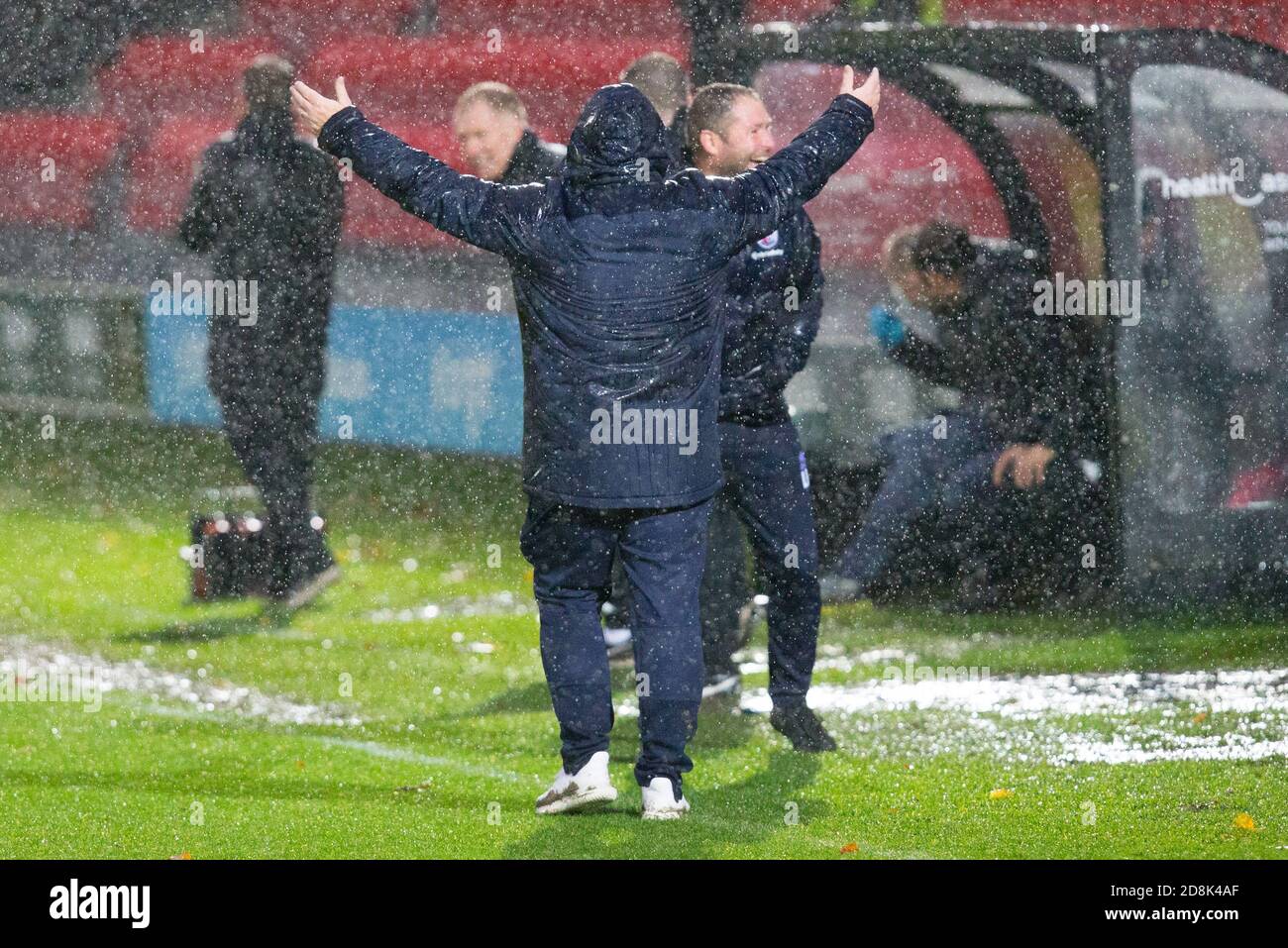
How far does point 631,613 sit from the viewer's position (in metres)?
4.23

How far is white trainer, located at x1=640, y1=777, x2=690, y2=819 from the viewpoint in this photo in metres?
4.27

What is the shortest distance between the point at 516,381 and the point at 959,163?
1.77 metres

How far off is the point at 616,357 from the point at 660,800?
1003mm

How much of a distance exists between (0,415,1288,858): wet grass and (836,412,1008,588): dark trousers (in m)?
0.21

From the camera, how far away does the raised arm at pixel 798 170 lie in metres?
4.14

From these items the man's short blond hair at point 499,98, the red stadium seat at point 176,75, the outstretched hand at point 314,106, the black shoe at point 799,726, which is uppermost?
the red stadium seat at point 176,75

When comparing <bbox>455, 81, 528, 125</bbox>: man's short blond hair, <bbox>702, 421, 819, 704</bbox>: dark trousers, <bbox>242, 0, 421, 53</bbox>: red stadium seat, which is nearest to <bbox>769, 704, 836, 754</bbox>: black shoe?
<bbox>702, 421, 819, 704</bbox>: dark trousers

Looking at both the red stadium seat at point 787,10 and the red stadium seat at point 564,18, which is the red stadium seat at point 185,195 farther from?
the red stadium seat at point 787,10

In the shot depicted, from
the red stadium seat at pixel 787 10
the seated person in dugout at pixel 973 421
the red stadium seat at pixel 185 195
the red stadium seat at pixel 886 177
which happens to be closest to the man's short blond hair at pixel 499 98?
the red stadium seat at pixel 886 177

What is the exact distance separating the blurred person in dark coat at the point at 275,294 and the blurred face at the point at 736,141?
1.91m

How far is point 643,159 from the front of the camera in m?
4.05

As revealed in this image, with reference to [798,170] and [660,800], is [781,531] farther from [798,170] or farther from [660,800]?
[798,170]
